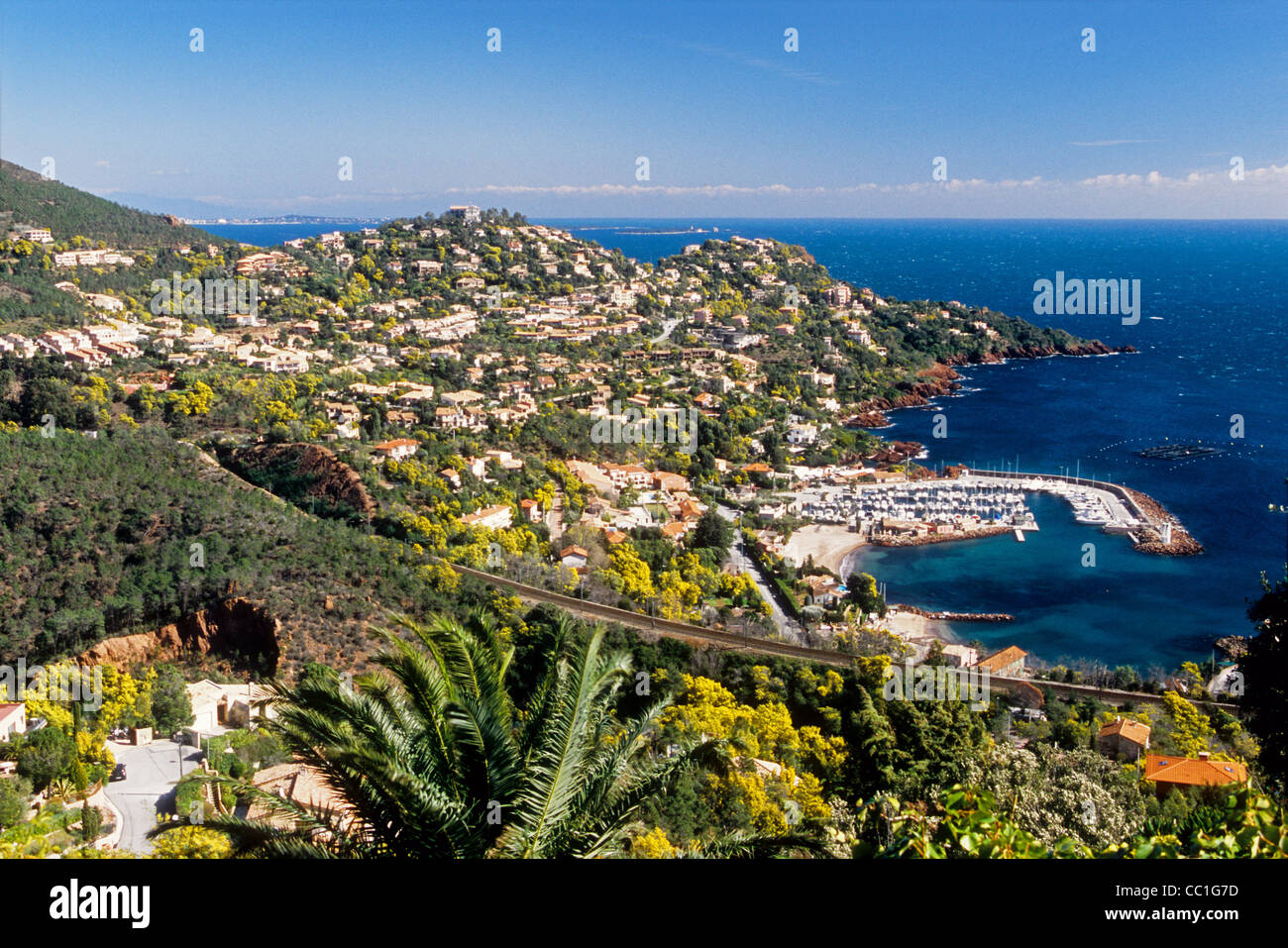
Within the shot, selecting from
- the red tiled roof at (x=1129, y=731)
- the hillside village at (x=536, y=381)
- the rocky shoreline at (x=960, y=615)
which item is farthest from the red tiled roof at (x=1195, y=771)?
the rocky shoreline at (x=960, y=615)

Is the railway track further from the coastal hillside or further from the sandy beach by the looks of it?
the sandy beach

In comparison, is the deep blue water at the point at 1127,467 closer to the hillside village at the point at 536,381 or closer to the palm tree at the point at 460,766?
the hillside village at the point at 536,381

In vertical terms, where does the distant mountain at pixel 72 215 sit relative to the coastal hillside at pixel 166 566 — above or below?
above

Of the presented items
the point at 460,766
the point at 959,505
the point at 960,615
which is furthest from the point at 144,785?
the point at 959,505

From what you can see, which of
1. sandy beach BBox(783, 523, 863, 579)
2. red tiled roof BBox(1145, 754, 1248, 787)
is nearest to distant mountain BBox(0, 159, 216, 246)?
sandy beach BBox(783, 523, 863, 579)

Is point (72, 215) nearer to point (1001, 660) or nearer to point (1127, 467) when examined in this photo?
point (1001, 660)
